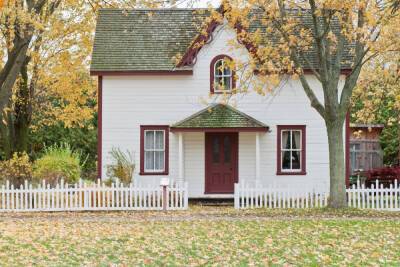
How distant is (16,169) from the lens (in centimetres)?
2686

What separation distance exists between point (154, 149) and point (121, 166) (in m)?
1.59

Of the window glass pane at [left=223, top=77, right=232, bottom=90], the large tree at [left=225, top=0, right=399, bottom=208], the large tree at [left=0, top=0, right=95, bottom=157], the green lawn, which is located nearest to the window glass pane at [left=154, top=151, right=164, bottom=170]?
the window glass pane at [left=223, top=77, right=232, bottom=90]

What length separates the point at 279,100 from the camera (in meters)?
26.6

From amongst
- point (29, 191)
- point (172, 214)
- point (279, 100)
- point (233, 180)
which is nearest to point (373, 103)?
point (279, 100)

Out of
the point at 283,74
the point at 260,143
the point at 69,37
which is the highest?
the point at 69,37

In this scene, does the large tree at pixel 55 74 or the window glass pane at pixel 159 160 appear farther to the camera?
the large tree at pixel 55 74

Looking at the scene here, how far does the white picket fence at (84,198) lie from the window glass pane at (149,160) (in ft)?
10.5

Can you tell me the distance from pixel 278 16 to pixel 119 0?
8.79m

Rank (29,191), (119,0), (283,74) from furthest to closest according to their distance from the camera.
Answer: (119,0), (283,74), (29,191)

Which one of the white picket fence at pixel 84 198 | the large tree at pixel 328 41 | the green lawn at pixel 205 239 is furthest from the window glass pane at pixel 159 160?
the large tree at pixel 328 41

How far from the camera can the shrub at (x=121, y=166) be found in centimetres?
2552

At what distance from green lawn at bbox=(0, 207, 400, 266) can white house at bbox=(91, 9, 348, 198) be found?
203 inches

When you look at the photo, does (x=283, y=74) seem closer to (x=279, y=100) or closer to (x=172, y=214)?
(x=279, y=100)

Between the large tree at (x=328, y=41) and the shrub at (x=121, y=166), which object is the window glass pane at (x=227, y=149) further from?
the large tree at (x=328, y=41)
